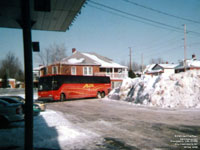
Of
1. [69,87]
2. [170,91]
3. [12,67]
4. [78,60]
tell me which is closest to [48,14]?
[170,91]

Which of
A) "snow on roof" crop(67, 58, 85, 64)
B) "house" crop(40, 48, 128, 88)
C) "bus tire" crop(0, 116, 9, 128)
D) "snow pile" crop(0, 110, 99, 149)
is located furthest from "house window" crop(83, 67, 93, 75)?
"snow pile" crop(0, 110, 99, 149)

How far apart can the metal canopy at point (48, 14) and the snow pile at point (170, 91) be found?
39.3 ft

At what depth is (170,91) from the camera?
1770 centimetres

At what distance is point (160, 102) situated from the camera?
17.3 metres

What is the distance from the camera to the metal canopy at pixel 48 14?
6.54m

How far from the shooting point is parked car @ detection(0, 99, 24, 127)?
29.2 ft

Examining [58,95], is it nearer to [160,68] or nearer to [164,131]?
[164,131]

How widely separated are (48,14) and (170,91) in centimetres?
1400

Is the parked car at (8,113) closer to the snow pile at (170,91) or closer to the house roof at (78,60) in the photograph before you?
the snow pile at (170,91)

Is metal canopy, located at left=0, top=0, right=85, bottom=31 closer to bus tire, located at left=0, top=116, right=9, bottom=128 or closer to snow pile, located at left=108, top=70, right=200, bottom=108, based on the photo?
bus tire, located at left=0, top=116, right=9, bottom=128

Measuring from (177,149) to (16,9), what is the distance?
7.17 m

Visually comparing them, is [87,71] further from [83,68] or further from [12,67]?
[12,67]

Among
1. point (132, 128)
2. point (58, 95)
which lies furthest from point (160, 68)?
point (132, 128)

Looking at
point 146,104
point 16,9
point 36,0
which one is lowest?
point 146,104
